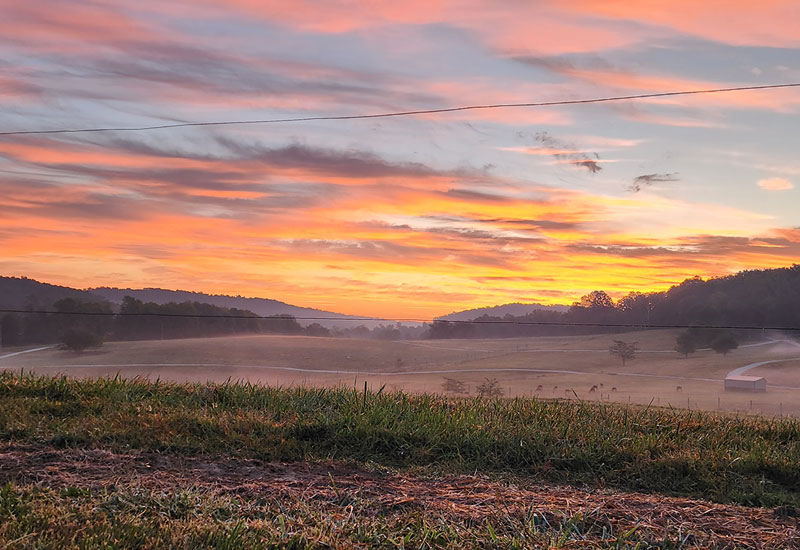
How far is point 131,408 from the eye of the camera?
938 centimetres

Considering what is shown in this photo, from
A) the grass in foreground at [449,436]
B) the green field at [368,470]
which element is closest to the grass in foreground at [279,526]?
the green field at [368,470]

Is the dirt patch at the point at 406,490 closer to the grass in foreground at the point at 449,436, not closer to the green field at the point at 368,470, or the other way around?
the green field at the point at 368,470

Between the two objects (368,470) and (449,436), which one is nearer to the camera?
(368,470)

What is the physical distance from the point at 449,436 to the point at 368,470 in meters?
1.43

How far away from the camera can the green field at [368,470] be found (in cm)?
520

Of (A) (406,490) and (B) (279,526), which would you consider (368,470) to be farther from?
(B) (279,526)

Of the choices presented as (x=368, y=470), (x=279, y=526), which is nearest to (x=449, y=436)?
(x=368, y=470)

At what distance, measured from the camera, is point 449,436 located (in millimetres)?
8328

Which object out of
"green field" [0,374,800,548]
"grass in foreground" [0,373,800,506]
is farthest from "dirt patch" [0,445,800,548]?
"grass in foreground" [0,373,800,506]

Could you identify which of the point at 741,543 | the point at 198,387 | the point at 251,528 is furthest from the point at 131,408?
the point at 741,543

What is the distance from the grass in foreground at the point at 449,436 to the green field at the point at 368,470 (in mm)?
28

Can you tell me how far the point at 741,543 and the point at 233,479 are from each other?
14.8 feet

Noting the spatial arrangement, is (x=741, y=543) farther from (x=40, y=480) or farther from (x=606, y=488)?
(x=40, y=480)

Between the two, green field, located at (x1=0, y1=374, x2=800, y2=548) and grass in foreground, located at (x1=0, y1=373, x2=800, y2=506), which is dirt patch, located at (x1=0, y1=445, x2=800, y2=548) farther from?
grass in foreground, located at (x1=0, y1=373, x2=800, y2=506)
